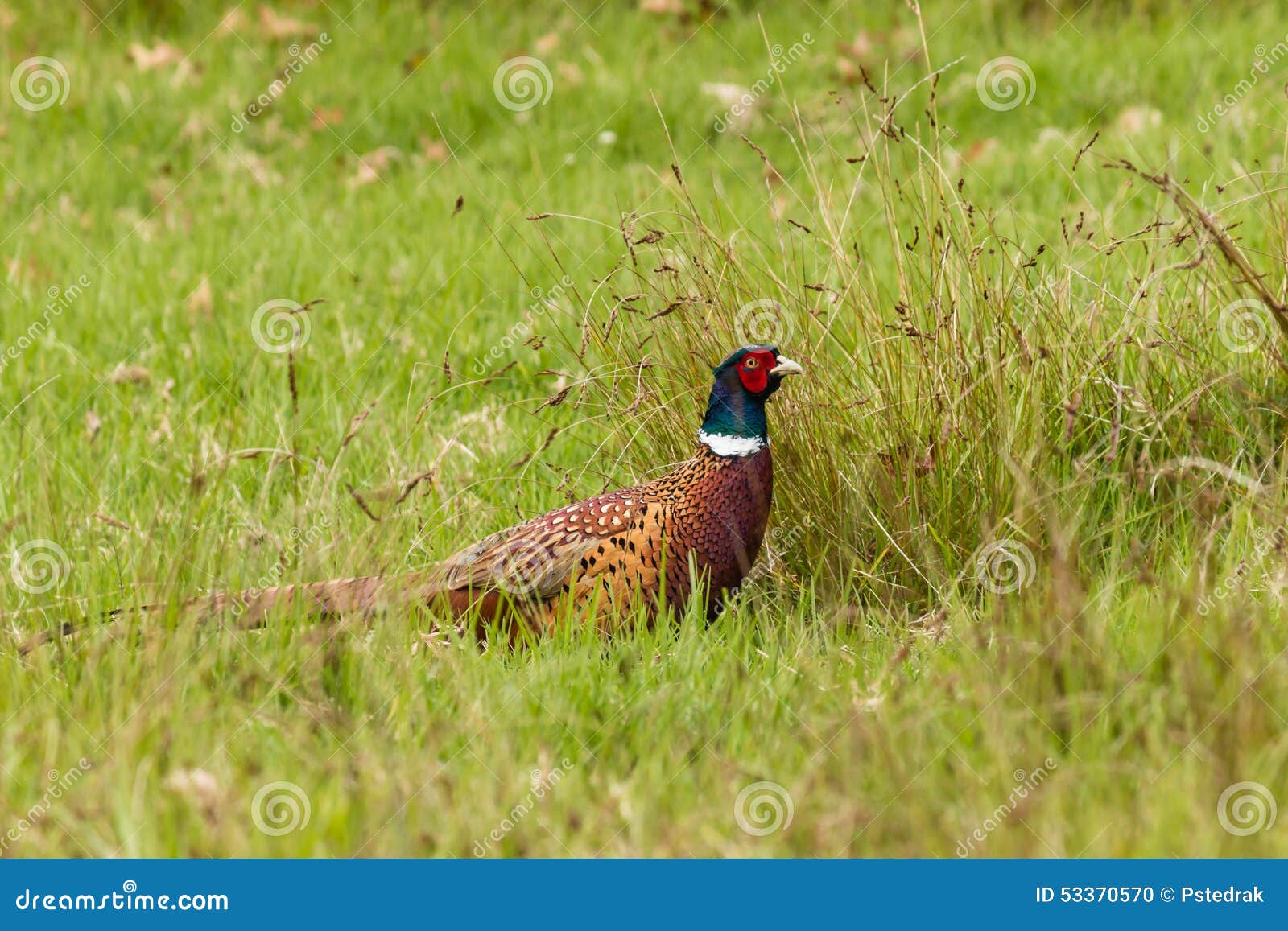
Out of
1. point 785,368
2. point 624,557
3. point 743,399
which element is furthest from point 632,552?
point 785,368

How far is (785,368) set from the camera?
3523mm

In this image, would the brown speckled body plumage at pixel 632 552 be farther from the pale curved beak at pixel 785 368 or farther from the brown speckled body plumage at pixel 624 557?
the pale curved beak at pixel 785 368

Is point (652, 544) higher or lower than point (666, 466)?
lower

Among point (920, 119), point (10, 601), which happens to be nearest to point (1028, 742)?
point (10, 601)

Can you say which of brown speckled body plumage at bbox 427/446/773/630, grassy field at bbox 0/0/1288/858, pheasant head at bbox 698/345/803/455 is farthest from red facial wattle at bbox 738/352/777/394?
grassy field at bbox 0/0/1288/858

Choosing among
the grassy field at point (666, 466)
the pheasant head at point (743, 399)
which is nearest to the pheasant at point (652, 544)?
the pheasant head at point (743, 399)

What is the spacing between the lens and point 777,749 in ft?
9.09

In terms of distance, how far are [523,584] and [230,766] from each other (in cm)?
101

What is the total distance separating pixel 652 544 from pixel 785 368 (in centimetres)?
54

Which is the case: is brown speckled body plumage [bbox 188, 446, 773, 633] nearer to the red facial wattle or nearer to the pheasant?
the pheasant

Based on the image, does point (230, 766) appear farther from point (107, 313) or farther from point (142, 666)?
point (107, 313)

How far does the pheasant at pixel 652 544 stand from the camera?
3521mm

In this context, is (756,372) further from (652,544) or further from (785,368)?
(652,544)

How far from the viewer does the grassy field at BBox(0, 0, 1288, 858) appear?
99.7 inches
